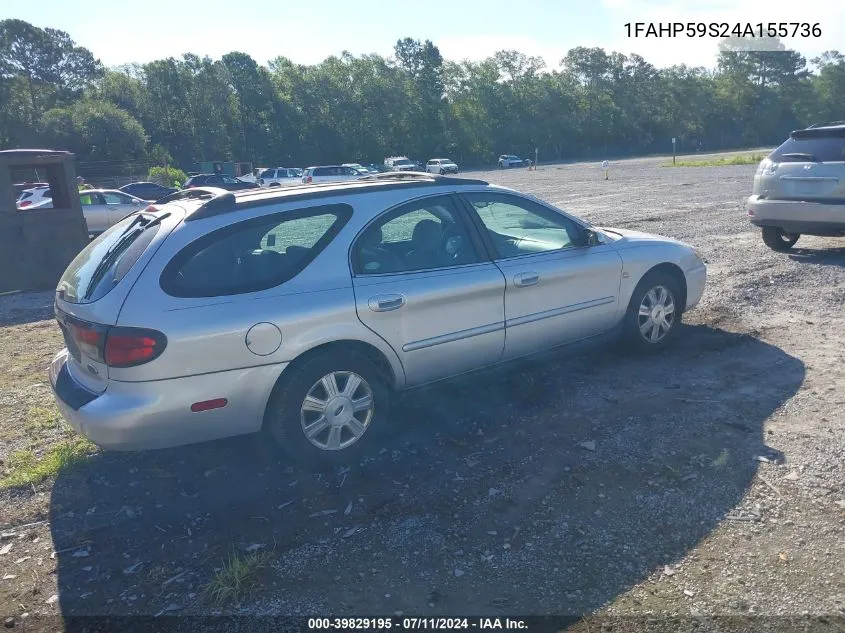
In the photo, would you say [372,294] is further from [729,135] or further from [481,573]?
[729,135]

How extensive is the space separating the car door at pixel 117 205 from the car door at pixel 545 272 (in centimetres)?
1595

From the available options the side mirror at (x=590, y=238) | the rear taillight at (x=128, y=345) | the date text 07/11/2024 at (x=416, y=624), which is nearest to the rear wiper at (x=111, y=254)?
the rear taillight at (x=128, y=345)

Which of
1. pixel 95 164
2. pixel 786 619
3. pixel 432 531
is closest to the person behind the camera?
pixel 786 619

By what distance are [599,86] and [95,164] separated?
2994 inches

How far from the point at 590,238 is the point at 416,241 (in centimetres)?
147

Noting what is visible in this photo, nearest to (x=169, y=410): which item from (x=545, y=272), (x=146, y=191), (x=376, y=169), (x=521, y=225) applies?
(x=545, y=272)

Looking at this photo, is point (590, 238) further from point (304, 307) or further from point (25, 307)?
point (25, 307)

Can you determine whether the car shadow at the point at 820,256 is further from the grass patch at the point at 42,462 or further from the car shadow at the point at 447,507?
the grass patch at the point at 42,462

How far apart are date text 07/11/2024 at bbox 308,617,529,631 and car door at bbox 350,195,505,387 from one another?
5.84ft

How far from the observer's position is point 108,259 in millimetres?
4172

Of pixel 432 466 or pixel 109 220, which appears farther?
pixel 109 220

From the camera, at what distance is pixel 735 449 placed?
4258 millimetres

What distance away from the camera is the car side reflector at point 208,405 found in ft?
12.5

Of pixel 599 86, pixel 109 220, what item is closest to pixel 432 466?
pixel 109 220
